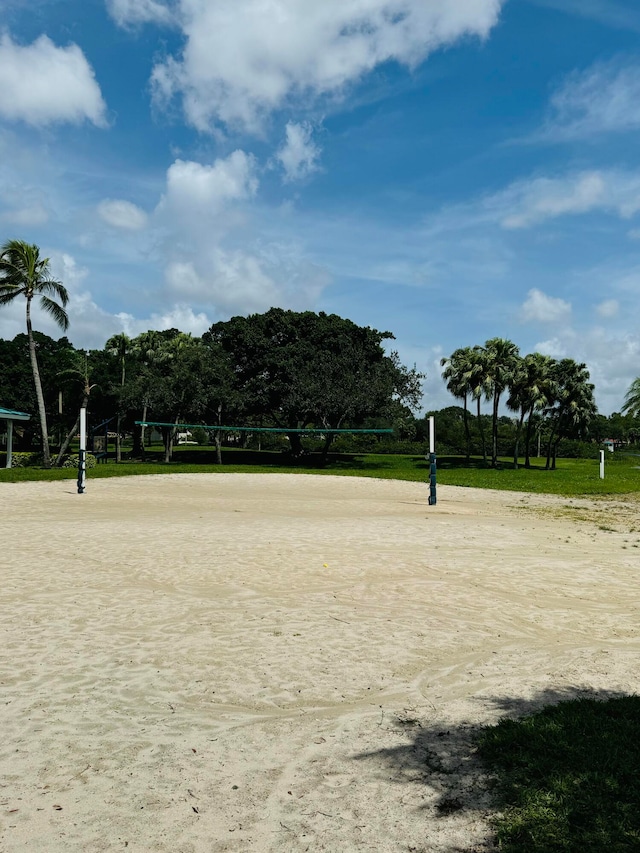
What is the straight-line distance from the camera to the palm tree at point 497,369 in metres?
43.1

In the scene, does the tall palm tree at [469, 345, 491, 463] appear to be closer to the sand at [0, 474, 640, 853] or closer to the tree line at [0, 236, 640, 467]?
the tree line at [0, 236, 640, 467]

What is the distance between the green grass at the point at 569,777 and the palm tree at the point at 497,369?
3977 centimetres

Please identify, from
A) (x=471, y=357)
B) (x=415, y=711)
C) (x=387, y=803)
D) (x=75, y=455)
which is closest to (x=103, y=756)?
(x=387, y=803)

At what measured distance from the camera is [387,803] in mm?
3025

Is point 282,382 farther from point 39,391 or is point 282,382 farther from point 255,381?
point 39,391

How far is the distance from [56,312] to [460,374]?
26.5m

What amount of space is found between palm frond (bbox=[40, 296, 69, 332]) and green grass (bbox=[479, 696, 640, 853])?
92.8 ft

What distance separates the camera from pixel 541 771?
316 cm

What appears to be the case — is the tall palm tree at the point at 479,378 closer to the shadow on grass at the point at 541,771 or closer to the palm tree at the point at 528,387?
the palm tree at the point at 528,387

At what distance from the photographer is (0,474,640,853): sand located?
2945 mm

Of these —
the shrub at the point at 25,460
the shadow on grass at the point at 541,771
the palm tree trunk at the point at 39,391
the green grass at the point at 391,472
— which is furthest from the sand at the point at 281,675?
the shrub at the point at 25,460

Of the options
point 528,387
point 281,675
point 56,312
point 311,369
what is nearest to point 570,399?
point 528,387

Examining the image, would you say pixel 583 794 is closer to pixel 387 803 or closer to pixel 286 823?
pixel 387 803

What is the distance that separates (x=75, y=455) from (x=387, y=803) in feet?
108
